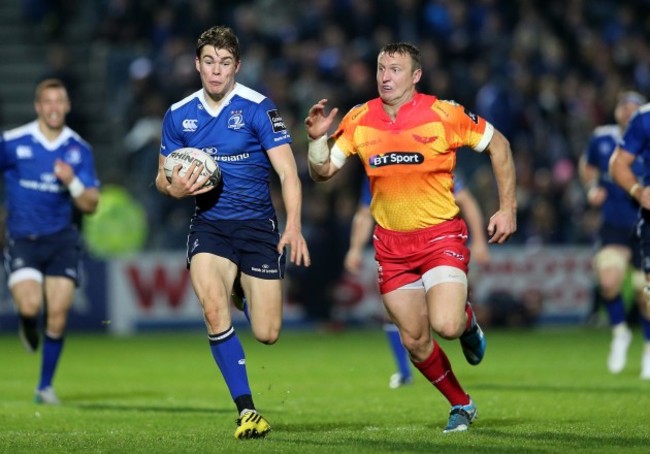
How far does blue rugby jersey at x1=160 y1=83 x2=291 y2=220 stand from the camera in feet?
31.4

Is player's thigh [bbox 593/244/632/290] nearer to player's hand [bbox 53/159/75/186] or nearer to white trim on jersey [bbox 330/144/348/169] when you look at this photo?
player's hand [bbox 53/159/75/186]

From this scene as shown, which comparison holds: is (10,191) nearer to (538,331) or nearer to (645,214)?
(645,214)

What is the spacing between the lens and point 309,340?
68.3 feet

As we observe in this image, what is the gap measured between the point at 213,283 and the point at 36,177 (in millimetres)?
4111

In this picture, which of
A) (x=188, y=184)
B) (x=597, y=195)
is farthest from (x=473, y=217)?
(x=188, y=184)

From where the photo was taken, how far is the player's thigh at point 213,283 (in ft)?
30.6

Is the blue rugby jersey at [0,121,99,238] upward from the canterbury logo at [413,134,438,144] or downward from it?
downward

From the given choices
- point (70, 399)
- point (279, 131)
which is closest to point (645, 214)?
point (279, 131)

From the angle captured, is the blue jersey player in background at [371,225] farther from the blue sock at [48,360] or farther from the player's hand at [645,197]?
the blue sock at [48,360]

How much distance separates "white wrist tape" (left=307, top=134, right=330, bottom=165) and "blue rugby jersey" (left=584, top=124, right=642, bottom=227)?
6605 mm

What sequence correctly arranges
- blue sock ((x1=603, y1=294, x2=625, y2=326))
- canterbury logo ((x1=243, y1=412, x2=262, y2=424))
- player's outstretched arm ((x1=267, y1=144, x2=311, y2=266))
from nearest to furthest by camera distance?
player's outstretched arm ((x1=267, y1=144, x2=311, y2=266)) → canterbury logo ((x1=243, y1=412, x2=262, y2=424)) → blue sock ((x1=603, y1=294, x2=625, y2=326))

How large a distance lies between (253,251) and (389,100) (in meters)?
1.43

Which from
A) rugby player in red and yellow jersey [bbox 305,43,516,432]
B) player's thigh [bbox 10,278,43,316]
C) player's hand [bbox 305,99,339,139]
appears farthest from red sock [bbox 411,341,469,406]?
player's thigh [bbox 10,278,43,316]

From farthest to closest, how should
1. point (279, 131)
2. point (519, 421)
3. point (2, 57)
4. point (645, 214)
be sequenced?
point (2, 57)
point (645, 214)
point (519, 421)
point (279, 131)
